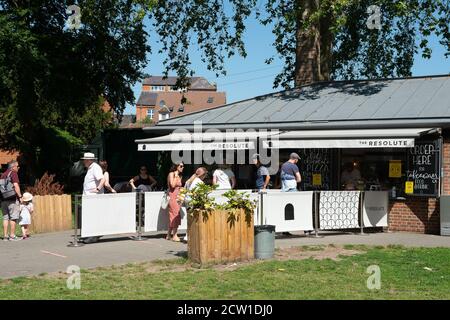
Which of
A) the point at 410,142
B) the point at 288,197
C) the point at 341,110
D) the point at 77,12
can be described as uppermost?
the point at 77,12

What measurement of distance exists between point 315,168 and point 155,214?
5.45 meters

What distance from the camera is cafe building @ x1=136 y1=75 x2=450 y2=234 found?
14000 mm

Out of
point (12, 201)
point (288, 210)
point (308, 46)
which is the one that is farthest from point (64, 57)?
point (288, 210)

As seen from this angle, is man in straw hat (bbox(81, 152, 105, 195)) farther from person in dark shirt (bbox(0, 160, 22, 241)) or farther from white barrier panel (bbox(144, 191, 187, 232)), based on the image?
person in dark shirt (bbox(0, 160, 22, 241))

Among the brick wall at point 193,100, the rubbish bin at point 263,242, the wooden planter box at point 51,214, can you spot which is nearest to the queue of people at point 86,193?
the wooden planter box at point 51,214

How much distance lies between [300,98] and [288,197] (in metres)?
6.43

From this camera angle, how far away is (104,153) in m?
26.4

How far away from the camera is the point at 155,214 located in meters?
12.8

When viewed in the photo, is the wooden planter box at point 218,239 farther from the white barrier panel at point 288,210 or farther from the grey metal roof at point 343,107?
the grey metal roof at point 343,107

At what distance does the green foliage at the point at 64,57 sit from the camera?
73.0 ft

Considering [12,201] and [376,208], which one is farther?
[376,208]

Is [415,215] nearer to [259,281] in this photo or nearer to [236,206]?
[236,206]
